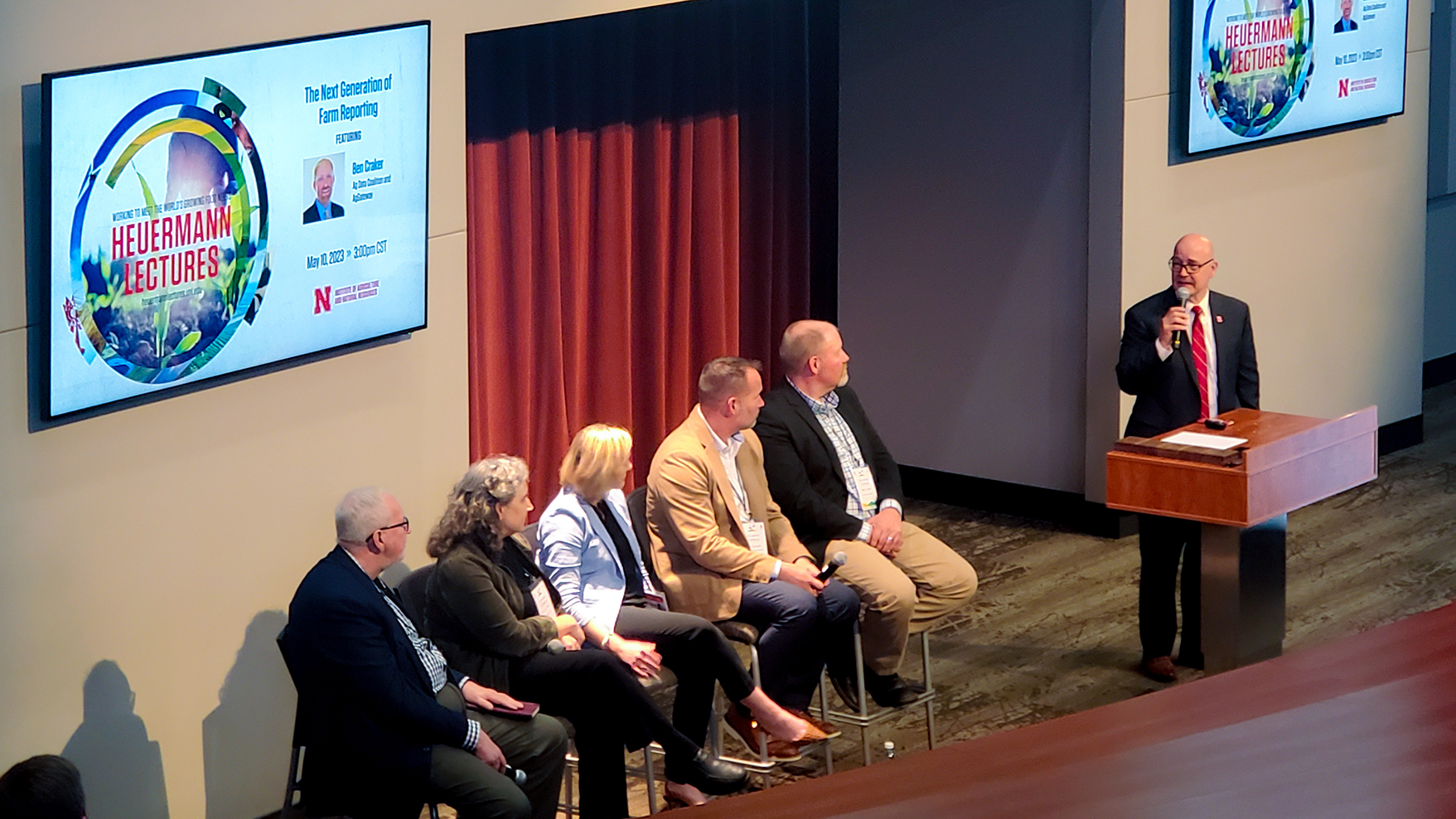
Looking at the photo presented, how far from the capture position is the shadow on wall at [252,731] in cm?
470

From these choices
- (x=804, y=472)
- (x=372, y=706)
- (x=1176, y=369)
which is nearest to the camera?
(x=372, y=706)

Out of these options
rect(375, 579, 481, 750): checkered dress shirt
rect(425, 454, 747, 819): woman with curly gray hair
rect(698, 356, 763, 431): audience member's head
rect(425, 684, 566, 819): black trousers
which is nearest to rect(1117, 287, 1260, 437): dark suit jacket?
rect(698, 356, 763, 431): audience member's head

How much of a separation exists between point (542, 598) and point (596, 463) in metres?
0.41

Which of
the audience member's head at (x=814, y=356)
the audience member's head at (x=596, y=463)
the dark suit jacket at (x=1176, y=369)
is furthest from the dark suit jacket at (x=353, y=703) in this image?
the dark suit jacket at (x=1176, y=369)

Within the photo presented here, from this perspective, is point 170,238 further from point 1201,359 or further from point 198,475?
point 1201,359

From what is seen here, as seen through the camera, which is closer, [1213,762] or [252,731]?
[1213,762]

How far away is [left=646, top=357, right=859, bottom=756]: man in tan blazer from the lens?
5.01 meters

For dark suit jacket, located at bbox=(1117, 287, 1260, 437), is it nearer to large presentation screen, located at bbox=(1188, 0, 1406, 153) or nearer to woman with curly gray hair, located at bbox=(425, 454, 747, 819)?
large presentation screen, located at bbox=(1188, 0, 1406, 153)

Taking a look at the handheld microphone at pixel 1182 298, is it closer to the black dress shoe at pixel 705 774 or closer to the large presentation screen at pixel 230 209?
the black dress shoe at pixel 705 774

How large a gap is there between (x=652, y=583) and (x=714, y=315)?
7.39ft

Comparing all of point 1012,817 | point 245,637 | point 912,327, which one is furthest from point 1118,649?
point 1012,817

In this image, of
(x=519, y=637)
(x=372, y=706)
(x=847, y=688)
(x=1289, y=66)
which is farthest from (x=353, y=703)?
(x=1289, y=66)

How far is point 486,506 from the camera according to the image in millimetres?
4414

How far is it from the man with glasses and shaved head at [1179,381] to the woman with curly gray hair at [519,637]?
6.84 feet
